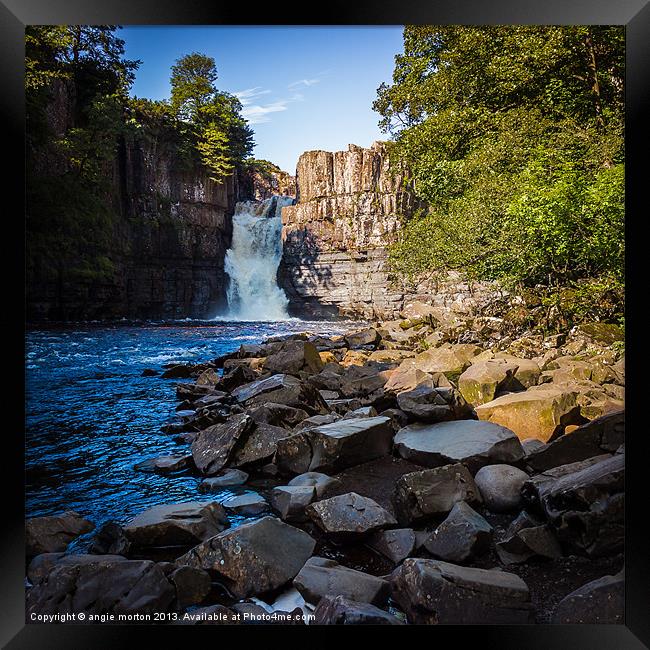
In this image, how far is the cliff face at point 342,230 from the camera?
4707 millimetres

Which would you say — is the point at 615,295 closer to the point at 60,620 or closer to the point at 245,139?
the point at 245,139

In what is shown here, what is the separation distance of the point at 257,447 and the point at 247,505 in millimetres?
571

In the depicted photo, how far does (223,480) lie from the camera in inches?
121

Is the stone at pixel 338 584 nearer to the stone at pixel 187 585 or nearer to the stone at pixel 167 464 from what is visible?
the stone at pixel 187 585

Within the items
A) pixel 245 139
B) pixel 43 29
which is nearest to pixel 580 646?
pixel 245 139

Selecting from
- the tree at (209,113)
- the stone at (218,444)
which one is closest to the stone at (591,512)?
the stone at (218,444)

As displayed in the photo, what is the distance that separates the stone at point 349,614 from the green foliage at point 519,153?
93.9 inches

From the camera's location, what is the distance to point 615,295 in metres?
3.21

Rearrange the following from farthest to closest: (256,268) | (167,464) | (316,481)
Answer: (256,268)
(167,464)
(316,481)

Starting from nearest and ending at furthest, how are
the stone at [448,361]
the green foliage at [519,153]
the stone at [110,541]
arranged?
the stone at [110,541]
the green foliage at [519,153]
the stone at [448,361]

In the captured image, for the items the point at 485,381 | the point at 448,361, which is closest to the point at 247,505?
the point at 485,381

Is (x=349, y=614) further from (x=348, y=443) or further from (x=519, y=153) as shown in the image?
(x=519, y=153)
